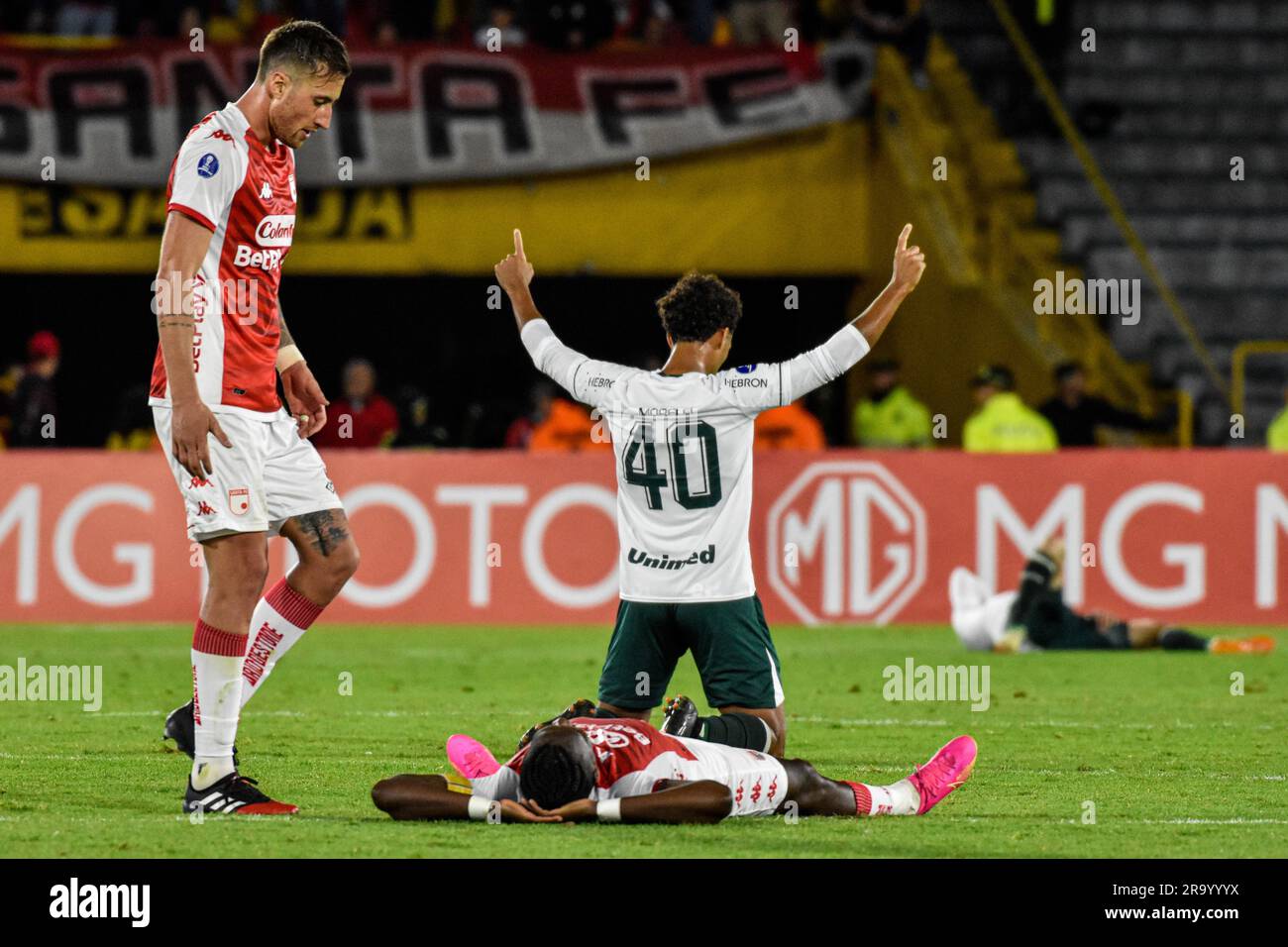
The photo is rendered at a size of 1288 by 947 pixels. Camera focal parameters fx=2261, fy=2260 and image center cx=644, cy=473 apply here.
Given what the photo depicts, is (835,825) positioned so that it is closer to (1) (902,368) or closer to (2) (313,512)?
(2) (313,512)

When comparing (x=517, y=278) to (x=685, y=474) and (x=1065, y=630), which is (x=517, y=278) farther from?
(x=1065, y=630)

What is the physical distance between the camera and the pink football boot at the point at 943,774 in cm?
721

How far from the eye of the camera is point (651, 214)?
2080 centimetres

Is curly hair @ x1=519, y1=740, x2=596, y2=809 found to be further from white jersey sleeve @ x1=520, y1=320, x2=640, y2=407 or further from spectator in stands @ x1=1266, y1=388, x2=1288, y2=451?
spectator in stands @ x1=1266, y1=388, x2=1288, y2=451

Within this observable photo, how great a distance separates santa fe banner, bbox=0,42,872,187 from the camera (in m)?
19.5

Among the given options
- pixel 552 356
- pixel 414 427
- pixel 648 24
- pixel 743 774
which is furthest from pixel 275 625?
pixel 648 24

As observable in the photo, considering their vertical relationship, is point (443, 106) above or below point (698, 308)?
above

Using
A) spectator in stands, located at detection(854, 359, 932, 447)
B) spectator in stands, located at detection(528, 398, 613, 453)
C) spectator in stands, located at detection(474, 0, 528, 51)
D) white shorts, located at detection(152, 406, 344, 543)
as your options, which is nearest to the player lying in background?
spectator in stands, located at detection(528, 398, 613, 453)

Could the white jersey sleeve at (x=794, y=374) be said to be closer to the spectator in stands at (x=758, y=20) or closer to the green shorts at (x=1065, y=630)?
the green shorts at (x=1065, y=630)

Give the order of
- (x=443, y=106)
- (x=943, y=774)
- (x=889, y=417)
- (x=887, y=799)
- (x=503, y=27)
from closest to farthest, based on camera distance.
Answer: (x=887, y=799), (x=943, y=774), (x=889, y=417), (x=443, y=106), (x=503, y=27)

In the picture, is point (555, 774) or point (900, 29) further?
point (900, 29)

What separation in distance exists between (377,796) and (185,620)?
8.65 m

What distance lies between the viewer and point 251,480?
6.93 m

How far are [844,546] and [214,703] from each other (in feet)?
28.7
